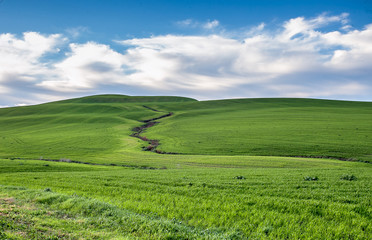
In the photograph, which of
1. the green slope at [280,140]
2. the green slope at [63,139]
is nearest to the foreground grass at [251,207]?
the green slope at [280,140]

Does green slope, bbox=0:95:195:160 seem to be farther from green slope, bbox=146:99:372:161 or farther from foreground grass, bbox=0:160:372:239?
foreground grass, bbox=0:160:372:239

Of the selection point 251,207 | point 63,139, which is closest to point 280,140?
point 251,207

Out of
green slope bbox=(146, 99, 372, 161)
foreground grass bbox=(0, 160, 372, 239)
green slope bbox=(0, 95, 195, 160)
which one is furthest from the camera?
green slope bbox=(0, 95, 195, 160)

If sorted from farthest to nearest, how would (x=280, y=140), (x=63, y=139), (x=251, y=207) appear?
(x=63, y=139) < (x=280, y=140) < (x=251, y=207)

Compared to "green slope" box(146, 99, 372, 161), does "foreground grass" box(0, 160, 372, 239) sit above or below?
above

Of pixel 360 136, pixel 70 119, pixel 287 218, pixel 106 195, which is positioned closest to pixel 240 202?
pixel 287 218

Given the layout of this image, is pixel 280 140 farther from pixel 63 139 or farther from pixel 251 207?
pixel 63 139

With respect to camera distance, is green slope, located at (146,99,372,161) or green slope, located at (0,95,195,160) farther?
green slope, located at (0,95,195,160)

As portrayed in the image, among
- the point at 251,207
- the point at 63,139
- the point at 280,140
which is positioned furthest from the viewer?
the point at 63,139

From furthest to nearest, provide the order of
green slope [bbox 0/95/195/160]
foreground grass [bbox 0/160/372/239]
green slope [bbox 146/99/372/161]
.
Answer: green slope [bbox 0/95/195/160], green slope [bbox 146/99/372/161], foreground grass [bbox 0/160/372/239]

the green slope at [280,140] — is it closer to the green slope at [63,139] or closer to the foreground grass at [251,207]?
the green slope at [63,139]

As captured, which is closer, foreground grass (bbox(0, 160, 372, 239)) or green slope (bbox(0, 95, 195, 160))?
foreground grass (bbox(0, 160, 372, 239))

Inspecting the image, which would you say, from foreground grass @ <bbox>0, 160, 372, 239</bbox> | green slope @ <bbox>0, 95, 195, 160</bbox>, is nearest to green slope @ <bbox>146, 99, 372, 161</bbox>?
green slope @ <bbox>0, 95, 195, 160</bbox>

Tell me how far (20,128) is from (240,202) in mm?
104044
